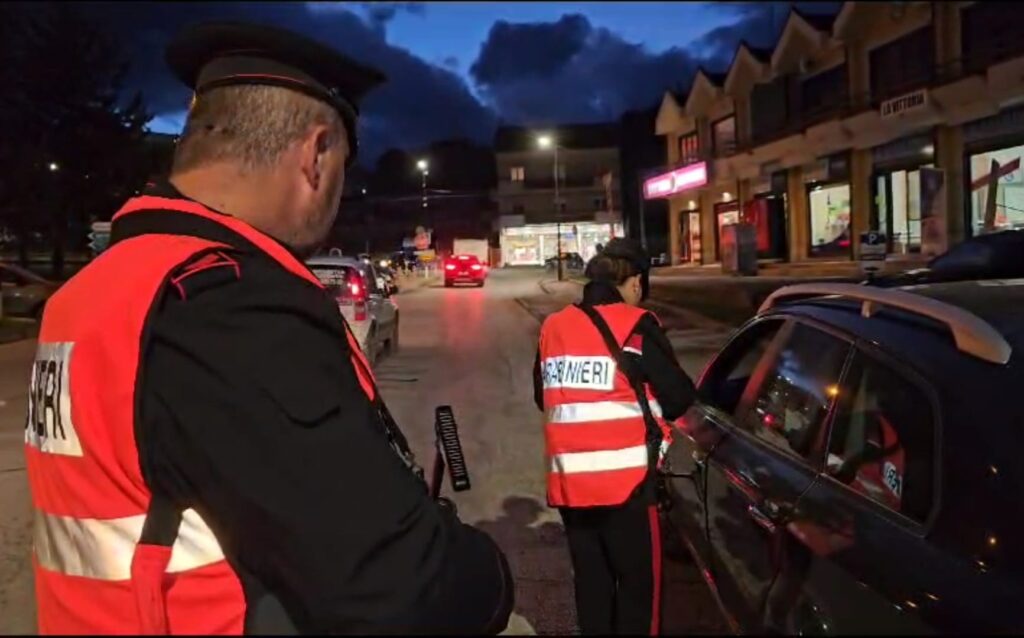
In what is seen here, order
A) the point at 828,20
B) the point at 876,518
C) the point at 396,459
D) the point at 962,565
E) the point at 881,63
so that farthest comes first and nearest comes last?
1. the point at 828,20
2. the point at 881,63
3. the point at 876,518
4. the point at 962,565
5. the point at 396,459

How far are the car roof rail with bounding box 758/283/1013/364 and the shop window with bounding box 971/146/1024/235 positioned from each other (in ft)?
58.2

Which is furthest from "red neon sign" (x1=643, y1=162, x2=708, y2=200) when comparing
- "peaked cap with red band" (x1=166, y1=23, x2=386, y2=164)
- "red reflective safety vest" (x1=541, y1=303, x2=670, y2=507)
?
"peaked cap with red band" (x1=166, y1=23, x2=386, y2=164)

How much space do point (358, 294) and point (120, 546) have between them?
1073cm

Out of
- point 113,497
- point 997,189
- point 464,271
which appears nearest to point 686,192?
point 464,271

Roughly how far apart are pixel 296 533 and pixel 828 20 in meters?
31.9

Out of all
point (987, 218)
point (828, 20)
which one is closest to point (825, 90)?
point (828, 20)

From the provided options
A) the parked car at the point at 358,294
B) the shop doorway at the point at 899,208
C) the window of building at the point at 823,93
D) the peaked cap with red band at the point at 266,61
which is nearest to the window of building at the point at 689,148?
the window of building at the point at 823,93

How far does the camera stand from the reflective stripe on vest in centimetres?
114

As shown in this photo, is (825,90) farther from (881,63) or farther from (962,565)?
(962,565)

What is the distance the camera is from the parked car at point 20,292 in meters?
22.0

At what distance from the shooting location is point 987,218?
68.2 ft

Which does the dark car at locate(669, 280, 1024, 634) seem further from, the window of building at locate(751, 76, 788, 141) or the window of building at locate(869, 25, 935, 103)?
the window of building at locate(751, 76, 788, 141)

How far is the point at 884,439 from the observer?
2.40 m

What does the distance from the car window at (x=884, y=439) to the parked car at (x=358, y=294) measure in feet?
28.4
